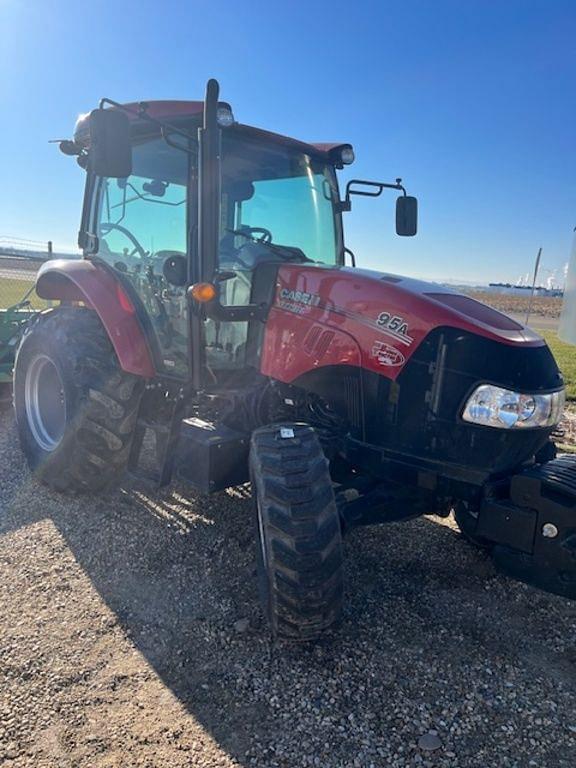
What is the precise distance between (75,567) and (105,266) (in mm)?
2085

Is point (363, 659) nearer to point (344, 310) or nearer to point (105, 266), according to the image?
point (344, 310)

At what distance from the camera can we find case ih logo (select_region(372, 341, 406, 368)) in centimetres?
285

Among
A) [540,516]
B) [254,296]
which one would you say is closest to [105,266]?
[254,296]

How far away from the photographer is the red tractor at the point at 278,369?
8.43ft

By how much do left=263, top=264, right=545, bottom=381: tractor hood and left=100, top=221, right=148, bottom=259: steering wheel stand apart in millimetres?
1111

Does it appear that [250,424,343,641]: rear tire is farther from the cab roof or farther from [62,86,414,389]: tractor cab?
the cab roof

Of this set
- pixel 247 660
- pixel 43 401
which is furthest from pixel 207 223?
pixel 43 401

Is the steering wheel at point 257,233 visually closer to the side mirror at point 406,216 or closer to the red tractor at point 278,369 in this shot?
the red tractor at point 278,369

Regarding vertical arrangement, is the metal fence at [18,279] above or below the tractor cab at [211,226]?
below

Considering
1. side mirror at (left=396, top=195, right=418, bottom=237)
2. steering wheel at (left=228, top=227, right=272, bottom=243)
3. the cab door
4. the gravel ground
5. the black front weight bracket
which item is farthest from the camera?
side mirror at (left=396, top=195, right=418, bottom=237)

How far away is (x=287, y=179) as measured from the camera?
386 centimetres

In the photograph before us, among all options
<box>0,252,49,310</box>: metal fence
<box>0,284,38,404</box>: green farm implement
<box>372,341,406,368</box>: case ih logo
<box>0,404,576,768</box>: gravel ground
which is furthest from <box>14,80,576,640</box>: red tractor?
<box>0,252,49,310</box>: metal fence

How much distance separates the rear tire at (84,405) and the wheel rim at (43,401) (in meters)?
0.07

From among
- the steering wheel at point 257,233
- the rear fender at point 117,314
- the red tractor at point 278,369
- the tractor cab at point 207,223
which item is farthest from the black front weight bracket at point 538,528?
the rear fender at point 117,314
